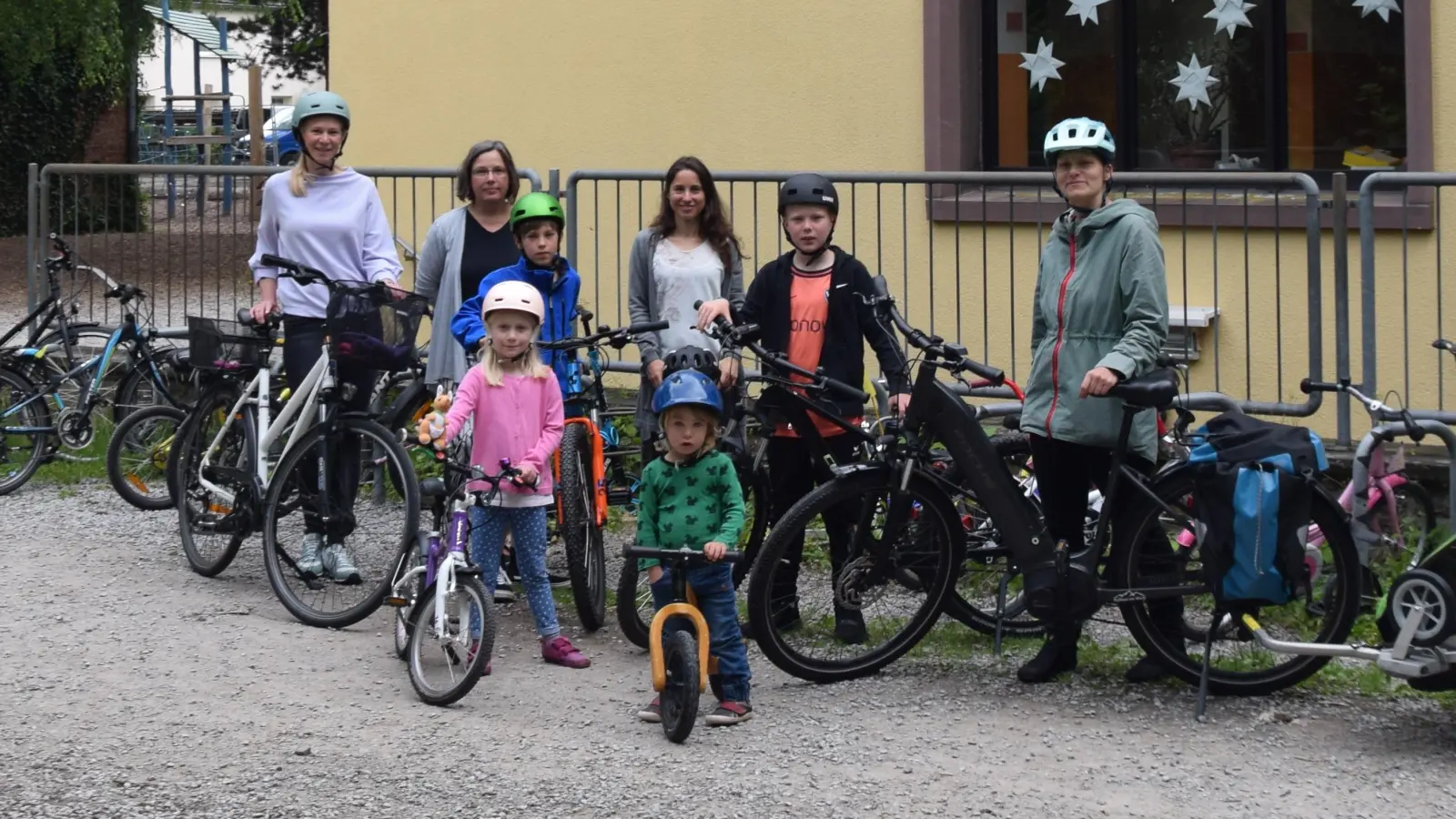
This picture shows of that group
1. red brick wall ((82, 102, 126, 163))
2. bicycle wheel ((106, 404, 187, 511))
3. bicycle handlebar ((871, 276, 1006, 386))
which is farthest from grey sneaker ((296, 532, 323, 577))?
red brick wall ((82, 102, 126, 163))

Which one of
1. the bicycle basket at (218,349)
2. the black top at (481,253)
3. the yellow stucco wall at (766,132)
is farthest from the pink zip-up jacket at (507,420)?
the yellow stucco wall at (766,132)

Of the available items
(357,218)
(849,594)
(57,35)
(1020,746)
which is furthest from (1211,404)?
(57,35)

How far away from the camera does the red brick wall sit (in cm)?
2986

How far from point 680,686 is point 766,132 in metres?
5.65

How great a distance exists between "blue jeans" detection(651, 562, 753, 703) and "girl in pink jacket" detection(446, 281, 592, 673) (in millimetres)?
814

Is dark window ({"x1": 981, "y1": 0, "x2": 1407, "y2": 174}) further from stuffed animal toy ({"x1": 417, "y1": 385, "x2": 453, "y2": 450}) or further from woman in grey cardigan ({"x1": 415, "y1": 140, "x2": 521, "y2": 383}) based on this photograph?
stuffed animal toy ({"x1": 417, "y1": 385, "x2": 453, "y2": 450})

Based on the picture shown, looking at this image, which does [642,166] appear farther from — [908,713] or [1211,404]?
[908,713]

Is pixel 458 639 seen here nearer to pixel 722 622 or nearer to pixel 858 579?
pixel 722 622

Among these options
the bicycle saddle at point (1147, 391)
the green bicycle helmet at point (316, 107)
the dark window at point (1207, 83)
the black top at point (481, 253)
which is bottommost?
the bicycle saddle at point (1147, 391)

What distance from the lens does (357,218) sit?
8.13m

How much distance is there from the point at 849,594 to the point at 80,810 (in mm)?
2608

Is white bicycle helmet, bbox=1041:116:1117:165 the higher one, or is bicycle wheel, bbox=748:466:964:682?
white bicycle helmet, bbox=1041:116:1117:165

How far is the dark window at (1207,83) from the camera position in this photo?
9.41 meters

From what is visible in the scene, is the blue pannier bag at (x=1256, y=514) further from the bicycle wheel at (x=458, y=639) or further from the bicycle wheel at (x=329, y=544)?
the bicycle wheel at (x=329, y=544)
